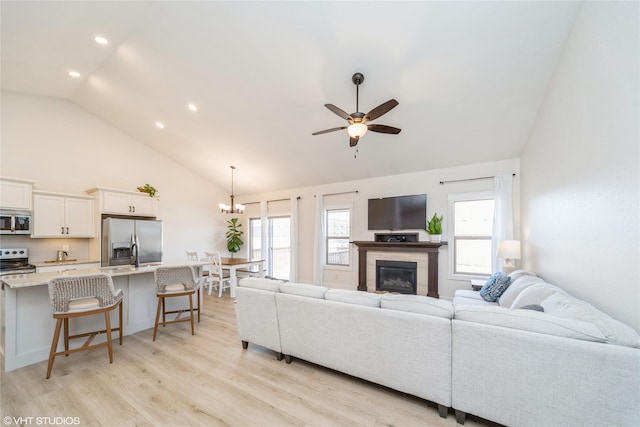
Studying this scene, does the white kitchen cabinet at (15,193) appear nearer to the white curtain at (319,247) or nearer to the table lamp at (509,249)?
the white curtain at (319,247)

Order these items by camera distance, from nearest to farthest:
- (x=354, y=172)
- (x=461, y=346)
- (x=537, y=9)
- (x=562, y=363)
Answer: (x=562, y=363), (x=461, y=346), (x=537, y=9), (x=354, y=172)

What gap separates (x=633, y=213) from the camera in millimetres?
1662

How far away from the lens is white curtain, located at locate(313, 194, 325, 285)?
6422mm

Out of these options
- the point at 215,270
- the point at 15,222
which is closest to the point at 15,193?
the point at 15,222

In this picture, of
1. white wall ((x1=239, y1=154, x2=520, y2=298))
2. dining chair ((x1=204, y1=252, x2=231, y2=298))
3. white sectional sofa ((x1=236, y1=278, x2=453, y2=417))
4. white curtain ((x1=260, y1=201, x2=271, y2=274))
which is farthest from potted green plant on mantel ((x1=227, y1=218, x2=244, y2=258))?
white sectional sofa ((x1=236, y1=278, x2=453, y2=417))

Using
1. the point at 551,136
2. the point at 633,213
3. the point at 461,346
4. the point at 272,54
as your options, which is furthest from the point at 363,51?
the point at 461,346

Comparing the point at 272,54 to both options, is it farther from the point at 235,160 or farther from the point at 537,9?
the point at 235,160

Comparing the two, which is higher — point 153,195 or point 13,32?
point 13,32

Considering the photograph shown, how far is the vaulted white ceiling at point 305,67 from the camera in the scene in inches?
106

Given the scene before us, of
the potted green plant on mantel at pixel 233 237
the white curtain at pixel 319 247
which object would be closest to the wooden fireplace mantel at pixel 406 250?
the white curtain at pixel 319 247

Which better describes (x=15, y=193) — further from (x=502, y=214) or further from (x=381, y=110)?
(x=502, y=214)

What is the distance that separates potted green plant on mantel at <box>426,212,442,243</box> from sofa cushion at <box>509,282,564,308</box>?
2323 millimetres

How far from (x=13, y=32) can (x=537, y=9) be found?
20.1ft

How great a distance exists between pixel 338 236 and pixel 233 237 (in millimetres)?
3405
